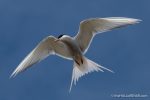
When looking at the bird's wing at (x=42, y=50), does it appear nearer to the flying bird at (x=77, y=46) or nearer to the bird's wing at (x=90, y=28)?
the flying bird at (x=77, y=46)

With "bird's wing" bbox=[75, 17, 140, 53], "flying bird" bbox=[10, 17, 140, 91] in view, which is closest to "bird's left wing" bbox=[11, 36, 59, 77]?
"flying bird" bbox=[10, 17, 140, 91]

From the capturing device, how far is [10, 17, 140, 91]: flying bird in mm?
11203

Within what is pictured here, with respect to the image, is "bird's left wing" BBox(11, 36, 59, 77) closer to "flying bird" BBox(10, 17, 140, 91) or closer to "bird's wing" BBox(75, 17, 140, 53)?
"flying bird" BBox(10, 17, 140, 91)

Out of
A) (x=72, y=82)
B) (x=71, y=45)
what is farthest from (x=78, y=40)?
(x=72, y=82)

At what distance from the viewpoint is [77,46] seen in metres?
11.2

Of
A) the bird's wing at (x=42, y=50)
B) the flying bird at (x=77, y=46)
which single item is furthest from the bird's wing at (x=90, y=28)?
the bird's wing at (x=42, y=50)

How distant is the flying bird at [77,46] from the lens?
36.8 ft

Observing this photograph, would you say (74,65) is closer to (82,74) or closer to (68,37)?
(82,74)

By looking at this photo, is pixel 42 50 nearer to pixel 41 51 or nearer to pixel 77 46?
pixel 41 51

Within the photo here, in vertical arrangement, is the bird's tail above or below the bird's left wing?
below

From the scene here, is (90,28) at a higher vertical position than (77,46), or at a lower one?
higher

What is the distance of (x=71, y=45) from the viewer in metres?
11.2

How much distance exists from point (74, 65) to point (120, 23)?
186 centimetres

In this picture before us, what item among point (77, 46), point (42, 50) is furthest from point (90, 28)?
point (42, 50)
